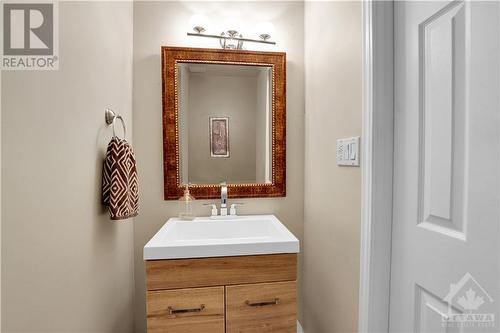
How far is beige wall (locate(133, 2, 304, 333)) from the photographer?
4.98 ft

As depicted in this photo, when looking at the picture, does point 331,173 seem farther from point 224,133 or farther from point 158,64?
point 158,64

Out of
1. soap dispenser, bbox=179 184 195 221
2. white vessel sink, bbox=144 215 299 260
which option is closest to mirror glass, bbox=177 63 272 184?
soap dispenser, bbox=179 184 195 221

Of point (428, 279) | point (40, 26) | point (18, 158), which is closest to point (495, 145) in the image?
point (428, 279)

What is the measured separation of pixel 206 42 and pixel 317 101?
2.51 ft

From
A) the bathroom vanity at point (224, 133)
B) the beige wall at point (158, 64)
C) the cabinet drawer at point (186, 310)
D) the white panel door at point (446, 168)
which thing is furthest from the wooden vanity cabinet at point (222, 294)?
the beige wall at point (158, 64)

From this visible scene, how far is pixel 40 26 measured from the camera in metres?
0.77

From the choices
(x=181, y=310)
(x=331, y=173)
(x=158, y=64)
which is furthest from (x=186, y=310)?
(x=158, y=64)

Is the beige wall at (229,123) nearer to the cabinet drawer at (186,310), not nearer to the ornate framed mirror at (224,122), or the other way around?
the ornate framed mirror at (224,122)

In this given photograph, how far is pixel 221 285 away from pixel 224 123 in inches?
36.2

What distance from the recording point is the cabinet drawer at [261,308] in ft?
3.55

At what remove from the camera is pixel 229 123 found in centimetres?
158

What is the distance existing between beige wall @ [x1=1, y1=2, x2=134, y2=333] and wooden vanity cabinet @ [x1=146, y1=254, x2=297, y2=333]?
25 cm

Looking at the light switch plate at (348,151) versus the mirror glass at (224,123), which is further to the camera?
the mirror glass at (224,123)

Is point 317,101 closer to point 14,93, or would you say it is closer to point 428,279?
point 428,279
